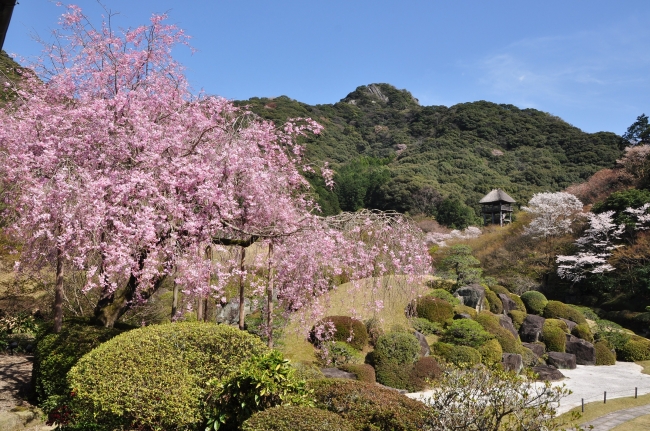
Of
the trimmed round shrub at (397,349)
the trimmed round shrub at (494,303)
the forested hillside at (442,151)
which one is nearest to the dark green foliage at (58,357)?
the trimmed round shrub at (397,349)

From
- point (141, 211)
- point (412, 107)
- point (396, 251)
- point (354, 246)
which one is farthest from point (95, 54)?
point (412, 107)

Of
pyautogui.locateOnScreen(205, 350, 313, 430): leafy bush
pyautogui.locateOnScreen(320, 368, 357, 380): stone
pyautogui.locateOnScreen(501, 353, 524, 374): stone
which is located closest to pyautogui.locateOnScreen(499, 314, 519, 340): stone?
pyautogui.locateOnScreen(501, 353, 524, 374): stone

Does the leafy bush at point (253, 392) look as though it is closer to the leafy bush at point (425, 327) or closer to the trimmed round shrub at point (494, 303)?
the leafy bush at point (425, 327)

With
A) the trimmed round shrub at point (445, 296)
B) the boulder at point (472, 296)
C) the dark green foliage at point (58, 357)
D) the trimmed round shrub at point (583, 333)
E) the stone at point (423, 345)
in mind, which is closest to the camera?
the dark green foliage at point (58, 357)

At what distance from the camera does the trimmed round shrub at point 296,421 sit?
3.85m

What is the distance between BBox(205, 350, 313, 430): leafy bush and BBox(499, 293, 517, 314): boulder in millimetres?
15427

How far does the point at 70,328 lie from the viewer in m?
7.32

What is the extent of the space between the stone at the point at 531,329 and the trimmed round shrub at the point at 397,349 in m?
7.03

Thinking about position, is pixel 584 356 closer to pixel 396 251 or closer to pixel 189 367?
pixel 396 251

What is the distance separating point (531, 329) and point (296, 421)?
15.1 meters

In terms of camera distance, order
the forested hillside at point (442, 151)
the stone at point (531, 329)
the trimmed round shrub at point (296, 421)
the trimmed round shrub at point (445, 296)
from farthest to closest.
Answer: the forested hillside at point (442, 151)
the stone at point (531, 329)
the trimmed round shrub at point (445, 296)
the trimmed round shrub at point (296, 421)

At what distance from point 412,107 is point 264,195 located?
74824 mm

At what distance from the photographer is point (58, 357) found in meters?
6.71

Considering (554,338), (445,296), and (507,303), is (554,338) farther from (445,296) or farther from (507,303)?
(445,296)
